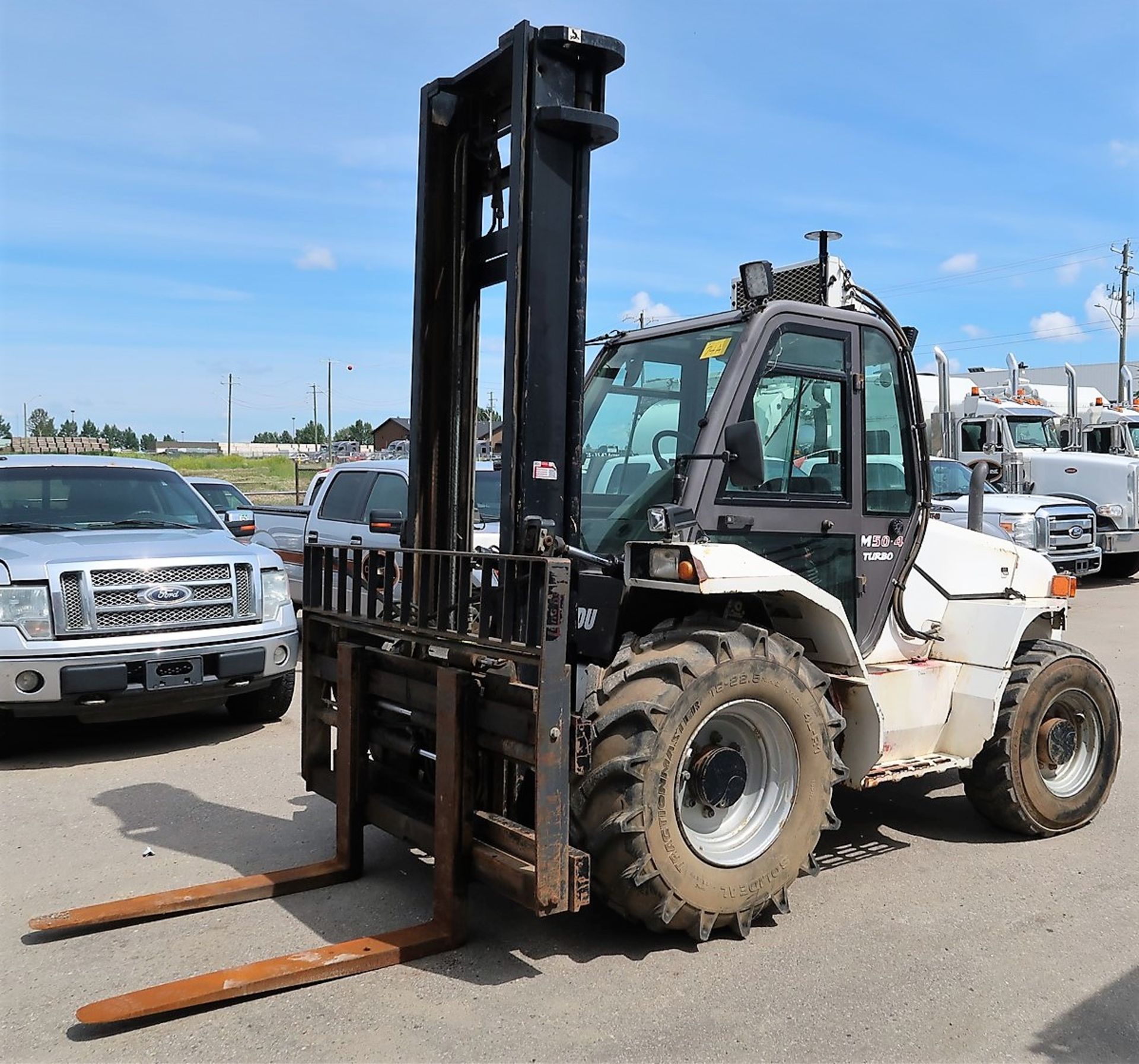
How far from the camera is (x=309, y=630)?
16.5 ft

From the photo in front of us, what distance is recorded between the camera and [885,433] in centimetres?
529

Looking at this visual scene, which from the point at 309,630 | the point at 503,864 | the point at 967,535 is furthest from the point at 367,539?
the point at 503,864

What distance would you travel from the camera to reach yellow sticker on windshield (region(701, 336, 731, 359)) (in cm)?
474

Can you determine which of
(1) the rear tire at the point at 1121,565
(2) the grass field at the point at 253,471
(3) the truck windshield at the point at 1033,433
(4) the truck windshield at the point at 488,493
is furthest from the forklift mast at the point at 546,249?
(2) the grass field at the point at 253,471

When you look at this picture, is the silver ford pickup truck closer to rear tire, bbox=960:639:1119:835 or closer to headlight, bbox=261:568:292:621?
headlight, bbox=261:568:292:621

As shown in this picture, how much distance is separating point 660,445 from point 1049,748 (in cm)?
273

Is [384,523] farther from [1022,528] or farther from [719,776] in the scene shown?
[1022,528]

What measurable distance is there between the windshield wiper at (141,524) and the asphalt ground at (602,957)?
2.54 meters

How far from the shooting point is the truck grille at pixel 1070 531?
639 inches

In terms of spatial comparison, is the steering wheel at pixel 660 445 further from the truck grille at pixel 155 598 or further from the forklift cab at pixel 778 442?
the truck grille at pixel 155 598

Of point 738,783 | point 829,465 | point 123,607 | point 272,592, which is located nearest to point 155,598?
point 123,607

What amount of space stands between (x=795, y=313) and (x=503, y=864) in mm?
2723

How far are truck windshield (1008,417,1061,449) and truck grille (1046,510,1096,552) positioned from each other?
7.92 ft

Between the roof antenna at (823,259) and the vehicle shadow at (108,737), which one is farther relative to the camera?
the vehicle shadow at (108,737)
